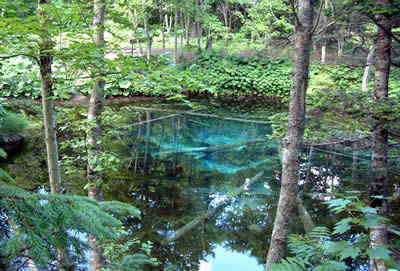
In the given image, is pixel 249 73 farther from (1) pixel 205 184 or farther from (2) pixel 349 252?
(2) pixel 349 252

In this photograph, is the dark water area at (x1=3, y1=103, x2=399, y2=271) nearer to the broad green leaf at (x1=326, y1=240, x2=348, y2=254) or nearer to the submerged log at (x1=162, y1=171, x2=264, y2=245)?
the submerged log at (x1=162, y1=171, x2=264, y2=245)

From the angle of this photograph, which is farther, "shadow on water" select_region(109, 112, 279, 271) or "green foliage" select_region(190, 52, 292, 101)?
"green foliage" select_region(190, 52, 292, 101)

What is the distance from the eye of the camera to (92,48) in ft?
7.52

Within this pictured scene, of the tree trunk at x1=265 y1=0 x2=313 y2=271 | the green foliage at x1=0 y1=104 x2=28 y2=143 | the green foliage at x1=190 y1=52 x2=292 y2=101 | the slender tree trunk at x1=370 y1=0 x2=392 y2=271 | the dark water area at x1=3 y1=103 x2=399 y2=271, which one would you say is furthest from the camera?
the green foliage at x1=190 y1=52 x2=292 y2=101

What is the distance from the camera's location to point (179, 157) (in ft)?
32.1

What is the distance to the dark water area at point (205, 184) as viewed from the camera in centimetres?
552

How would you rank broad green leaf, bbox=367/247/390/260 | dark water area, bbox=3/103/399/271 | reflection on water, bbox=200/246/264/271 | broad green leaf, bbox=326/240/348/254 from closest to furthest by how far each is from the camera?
broad green leaf, bbox=367/247/390/260
broad green leaf, bbox=326/240/348/254
reflection on water, bbox=200/246/264/271
dark water area, bbox=3/103/399/271

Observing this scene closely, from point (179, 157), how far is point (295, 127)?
21.6 feet

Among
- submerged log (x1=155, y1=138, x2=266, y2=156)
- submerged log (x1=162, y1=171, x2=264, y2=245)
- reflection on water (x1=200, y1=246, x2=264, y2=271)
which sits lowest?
reflection on water (x1=200, y1=246, x2=264, y2=271)

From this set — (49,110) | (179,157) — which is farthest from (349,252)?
(179,157)

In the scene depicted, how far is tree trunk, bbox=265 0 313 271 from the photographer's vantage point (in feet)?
11.2

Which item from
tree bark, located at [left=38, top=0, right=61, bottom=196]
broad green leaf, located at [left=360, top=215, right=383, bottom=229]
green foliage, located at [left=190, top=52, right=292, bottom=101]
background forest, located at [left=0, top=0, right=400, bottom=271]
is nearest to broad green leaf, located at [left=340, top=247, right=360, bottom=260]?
background forest, located at [left=0, top=0, right=400, bottom=271]

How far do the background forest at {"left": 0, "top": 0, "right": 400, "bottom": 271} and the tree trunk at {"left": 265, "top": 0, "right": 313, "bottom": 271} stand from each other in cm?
1

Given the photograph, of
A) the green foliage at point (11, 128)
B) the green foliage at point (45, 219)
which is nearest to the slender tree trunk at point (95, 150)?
the green foliage at point (45, 219)
